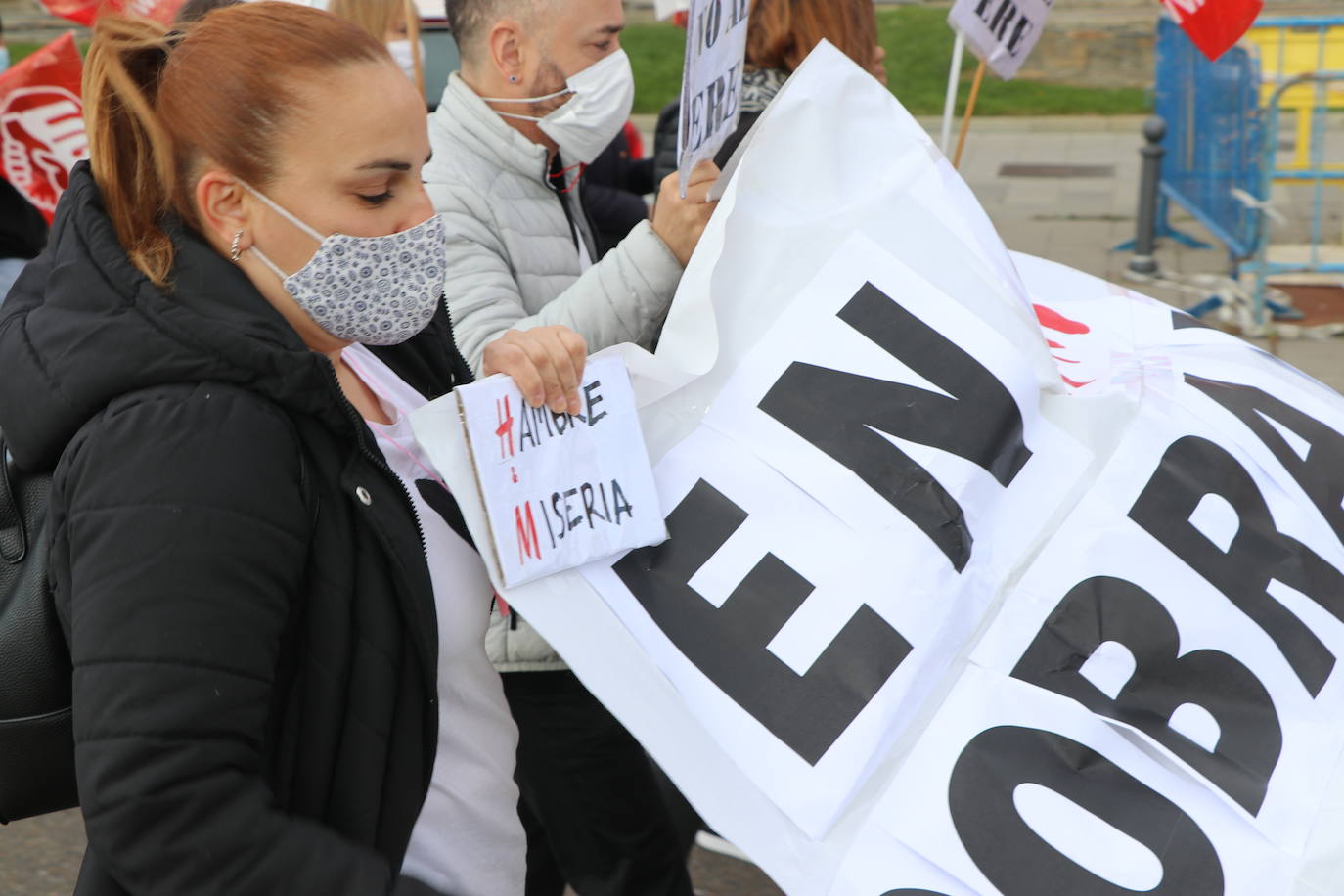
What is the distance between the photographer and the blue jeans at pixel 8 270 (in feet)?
11.9

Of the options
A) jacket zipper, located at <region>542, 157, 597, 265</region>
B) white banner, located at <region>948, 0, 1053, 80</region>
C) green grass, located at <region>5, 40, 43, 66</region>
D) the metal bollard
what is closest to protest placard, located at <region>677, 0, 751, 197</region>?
jacket zipper, located at <region>542, 157, 597, 265</region>

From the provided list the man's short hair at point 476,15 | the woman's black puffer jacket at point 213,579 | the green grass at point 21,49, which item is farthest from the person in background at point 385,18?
the green grass at point 21,49

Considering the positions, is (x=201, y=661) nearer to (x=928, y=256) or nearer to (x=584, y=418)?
(x=584, y=418)

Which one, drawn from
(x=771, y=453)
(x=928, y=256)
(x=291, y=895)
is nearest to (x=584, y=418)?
(x=771, y=453)

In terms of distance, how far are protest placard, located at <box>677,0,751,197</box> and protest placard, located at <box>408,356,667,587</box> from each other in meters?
0.34

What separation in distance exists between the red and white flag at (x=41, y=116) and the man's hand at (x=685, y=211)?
2.75 m

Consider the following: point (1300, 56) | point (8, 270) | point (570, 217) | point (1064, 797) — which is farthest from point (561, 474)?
point (1300, 56)

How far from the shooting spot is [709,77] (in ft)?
6.38

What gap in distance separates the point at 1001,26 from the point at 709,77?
5.80 feet

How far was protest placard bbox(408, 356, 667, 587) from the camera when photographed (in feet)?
5.61

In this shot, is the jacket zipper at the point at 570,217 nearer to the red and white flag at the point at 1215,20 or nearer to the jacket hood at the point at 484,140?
the jacket hood at the point at 484,140

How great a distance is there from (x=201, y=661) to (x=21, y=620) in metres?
0.29

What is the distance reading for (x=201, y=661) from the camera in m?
1.38

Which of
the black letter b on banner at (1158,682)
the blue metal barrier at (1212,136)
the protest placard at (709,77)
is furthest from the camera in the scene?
the blue metal barrier at (1212,136)
